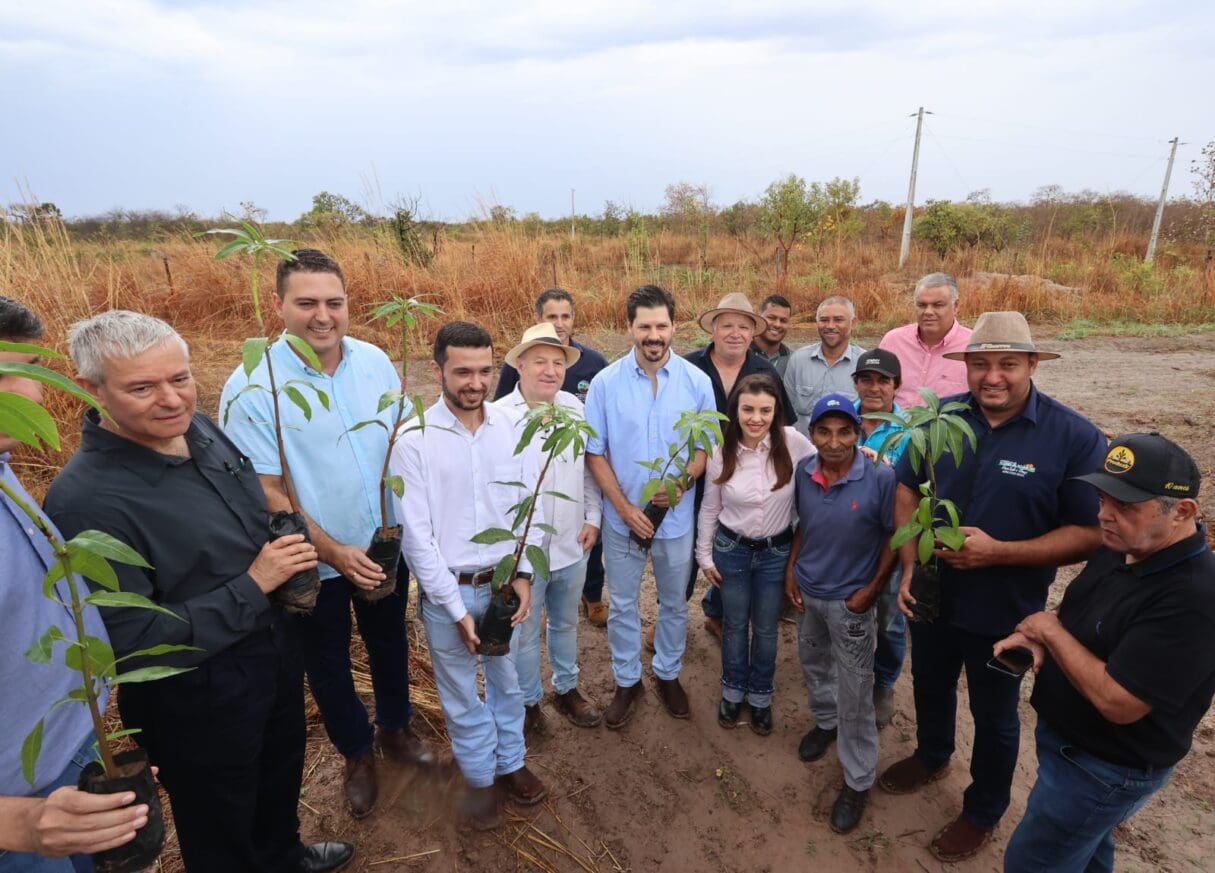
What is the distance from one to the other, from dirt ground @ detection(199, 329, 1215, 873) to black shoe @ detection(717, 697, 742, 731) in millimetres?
37

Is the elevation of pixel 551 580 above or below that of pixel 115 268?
below

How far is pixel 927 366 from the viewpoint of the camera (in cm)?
338

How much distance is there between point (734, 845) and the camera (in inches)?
93.4

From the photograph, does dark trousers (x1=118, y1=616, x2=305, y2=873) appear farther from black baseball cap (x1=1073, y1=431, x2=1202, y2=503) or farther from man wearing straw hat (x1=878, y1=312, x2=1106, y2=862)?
black baseball cap (x1=1073, y1=431, x2=1202, y2=503)

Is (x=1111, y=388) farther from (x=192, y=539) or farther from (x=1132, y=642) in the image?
(x=192, y=539)

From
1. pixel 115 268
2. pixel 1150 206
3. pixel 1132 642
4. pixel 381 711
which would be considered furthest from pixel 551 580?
pixel 1150 206

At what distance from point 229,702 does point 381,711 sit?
1.08 meters

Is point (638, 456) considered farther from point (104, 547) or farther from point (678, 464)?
point (104, 547)

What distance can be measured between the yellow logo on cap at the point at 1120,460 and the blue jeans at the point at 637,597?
5.39ft

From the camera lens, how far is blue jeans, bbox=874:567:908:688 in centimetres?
295

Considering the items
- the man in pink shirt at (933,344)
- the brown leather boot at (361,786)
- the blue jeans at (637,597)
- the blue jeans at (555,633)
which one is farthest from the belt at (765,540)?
the brown leather boot at (361,786)

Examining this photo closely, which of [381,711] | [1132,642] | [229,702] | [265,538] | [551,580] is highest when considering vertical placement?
[265,538]

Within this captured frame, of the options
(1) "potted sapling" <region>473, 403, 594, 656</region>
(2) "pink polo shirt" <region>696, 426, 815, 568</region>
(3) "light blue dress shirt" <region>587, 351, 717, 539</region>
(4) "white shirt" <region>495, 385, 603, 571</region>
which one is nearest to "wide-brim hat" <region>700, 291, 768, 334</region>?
(3) "light blue dress shirt" <region>587, 351, 717, 539</region>

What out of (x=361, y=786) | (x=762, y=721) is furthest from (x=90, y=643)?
(x=762, y=721)
